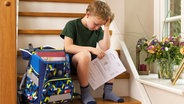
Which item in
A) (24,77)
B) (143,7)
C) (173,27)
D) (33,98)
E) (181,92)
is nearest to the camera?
(181,92)

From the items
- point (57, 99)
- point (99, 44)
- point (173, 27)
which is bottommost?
point (57, 99)

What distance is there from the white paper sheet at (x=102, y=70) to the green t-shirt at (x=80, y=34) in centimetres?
15

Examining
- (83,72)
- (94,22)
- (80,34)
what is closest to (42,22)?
(80,34)

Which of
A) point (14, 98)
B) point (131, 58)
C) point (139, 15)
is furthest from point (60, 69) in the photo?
point (139, 15)

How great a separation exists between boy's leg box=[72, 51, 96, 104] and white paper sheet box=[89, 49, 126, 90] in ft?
0.35

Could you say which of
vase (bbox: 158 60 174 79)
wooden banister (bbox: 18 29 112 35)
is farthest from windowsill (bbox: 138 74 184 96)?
wooden banister (bbox: 18 29 112 35)

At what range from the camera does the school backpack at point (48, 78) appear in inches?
62.2

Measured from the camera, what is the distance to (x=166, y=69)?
5.83 feet

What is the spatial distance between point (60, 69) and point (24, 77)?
26cm

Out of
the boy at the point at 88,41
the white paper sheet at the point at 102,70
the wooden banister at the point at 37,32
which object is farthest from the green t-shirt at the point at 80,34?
the wooden banister at the point at 37,32

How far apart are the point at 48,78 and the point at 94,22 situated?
475 mm

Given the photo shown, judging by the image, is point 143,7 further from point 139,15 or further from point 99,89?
point 99,89

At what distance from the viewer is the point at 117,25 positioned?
85.4 inches

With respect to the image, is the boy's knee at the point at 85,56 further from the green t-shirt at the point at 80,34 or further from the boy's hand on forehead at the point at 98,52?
the green t-shirt at the point at 80,34
